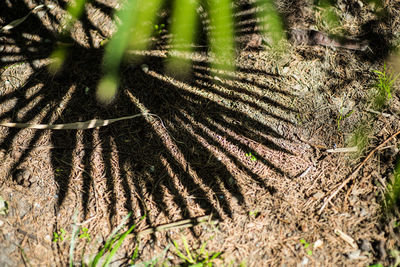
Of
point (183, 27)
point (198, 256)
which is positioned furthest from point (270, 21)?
point (198, 256)

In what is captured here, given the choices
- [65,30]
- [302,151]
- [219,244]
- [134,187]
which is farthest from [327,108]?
[65,30]

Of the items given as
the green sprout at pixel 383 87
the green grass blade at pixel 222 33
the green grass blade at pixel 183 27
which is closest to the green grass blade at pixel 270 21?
the green grass blade at pixel 222 33

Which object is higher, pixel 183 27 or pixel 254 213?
pixel 183 27

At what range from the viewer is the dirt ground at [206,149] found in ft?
4.99

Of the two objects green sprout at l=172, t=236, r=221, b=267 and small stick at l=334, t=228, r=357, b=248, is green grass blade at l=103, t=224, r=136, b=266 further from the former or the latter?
small stick at l=334, t=228, r=357, b=248

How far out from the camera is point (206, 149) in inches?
68.3

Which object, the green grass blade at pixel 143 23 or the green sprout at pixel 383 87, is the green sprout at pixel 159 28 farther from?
the green sprout at pixel 383 87

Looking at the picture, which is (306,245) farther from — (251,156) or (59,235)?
(59,235)

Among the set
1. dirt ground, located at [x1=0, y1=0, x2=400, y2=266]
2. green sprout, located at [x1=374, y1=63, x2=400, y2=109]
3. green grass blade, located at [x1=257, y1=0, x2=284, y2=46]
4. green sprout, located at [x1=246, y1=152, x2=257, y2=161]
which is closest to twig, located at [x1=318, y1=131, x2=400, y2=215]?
dirt ground, located at [x1=0, y1=0, x2=400, y2=266]

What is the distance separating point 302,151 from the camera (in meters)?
1.73

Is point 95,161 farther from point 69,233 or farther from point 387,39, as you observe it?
point 387,39

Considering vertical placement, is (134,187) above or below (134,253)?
above

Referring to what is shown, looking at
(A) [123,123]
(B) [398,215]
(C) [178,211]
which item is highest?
(A) [123,123]

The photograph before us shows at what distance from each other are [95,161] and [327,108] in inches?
62.6
